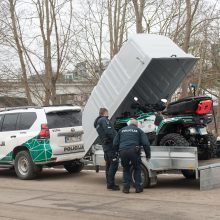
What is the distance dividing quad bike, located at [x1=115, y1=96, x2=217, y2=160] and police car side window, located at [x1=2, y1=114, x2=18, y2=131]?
3680 mm

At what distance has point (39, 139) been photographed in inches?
506

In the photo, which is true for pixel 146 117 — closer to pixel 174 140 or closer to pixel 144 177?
pixel 174 140

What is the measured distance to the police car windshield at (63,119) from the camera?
514 inches

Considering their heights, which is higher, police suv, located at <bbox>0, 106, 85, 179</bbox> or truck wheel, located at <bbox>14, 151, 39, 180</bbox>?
police suv, located at <bbox>0, 106, 85, 179</bbox>

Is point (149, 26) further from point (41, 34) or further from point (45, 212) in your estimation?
point (45, 212)

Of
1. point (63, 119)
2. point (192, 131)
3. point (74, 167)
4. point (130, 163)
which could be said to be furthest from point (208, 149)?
point (74, 167)

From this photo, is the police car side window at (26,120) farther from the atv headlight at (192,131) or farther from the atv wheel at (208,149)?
the atv wheel at (208,149)

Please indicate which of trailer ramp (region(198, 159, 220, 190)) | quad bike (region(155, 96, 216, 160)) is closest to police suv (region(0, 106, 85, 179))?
quad bike (region(155, 96, 216, 160))

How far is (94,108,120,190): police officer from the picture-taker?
1093 cm

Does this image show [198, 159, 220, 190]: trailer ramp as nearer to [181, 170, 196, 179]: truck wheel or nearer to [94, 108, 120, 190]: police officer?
[181, 170, 196, 179]: truck wheel

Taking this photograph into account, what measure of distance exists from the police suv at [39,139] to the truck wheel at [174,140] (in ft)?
10.2

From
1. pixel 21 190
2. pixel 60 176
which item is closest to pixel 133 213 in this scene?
pixel 21 190

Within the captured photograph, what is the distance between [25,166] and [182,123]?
478 centimetres

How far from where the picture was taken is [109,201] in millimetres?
9695
